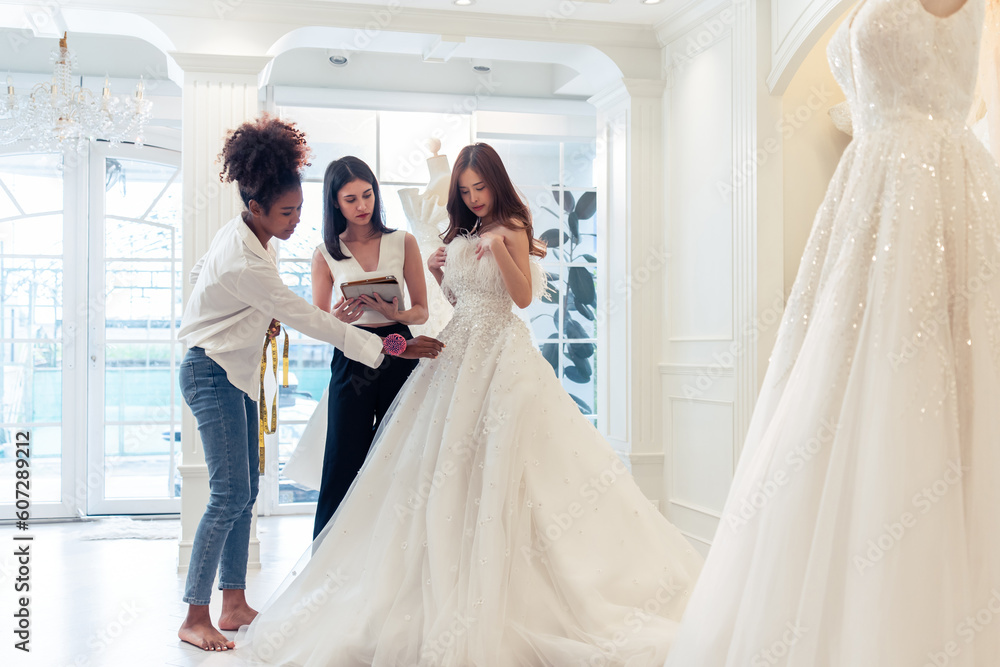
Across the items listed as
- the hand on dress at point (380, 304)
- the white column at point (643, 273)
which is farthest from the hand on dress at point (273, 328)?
the white column at point (643, 273)

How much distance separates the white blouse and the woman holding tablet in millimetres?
225

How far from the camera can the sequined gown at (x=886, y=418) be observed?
1.35 metres

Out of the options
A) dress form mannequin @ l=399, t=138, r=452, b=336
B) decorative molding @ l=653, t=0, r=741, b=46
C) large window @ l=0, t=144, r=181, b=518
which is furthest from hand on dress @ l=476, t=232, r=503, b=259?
large window @ l=0, t=144, r=181, b=518

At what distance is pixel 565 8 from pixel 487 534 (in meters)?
2.96

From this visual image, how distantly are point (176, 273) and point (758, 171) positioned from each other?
3.57 meters

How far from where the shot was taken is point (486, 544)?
7.24 feet

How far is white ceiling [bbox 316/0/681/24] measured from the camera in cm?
404

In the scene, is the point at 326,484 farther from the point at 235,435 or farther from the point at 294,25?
the point at 294,25

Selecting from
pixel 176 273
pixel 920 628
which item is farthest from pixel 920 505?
pixel 176 273

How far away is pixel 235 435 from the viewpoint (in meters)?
2.55
